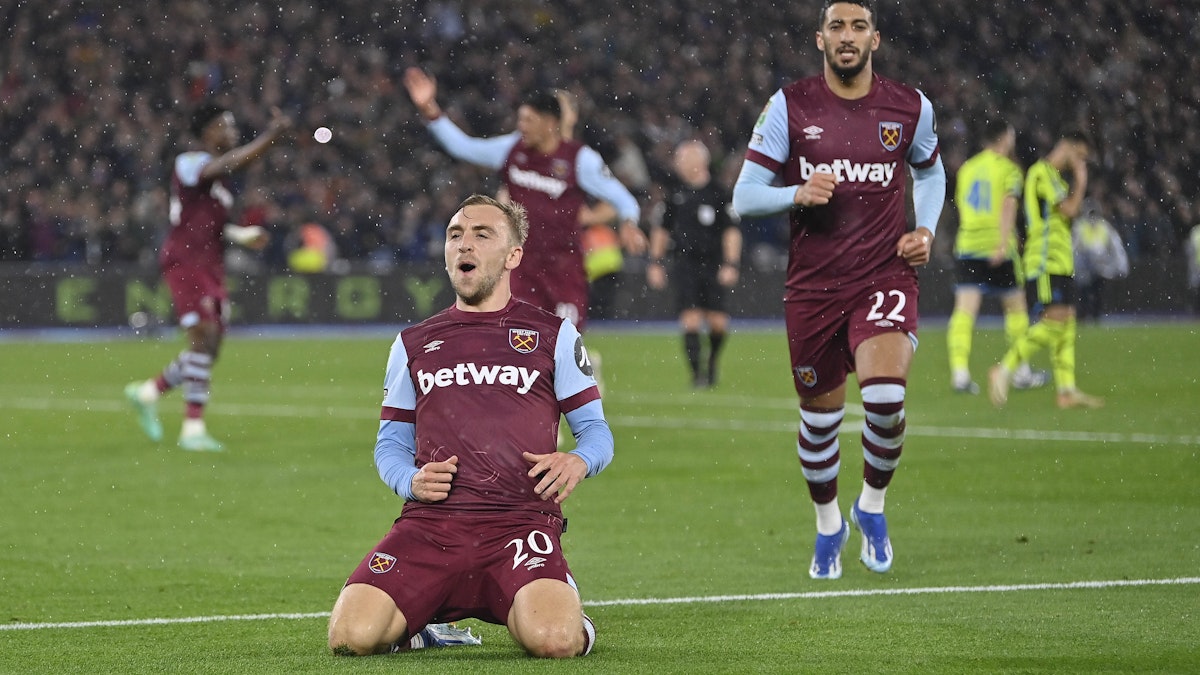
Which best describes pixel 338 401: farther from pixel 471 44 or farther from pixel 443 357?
pixel 471 44

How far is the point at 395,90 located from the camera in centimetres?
3281

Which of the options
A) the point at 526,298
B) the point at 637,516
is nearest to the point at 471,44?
the point at 526,298

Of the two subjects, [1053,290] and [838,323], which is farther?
[1053,290]

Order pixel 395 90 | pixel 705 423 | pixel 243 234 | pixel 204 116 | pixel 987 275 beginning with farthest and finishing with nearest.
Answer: pixel 395 90, pixel 987 275, pixel 705 423, pixel 243 234, pixel 204 116

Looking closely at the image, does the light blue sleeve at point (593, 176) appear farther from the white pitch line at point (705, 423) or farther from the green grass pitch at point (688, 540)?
the white pitch line at point (705, 423)

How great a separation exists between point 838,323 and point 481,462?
2.39 m

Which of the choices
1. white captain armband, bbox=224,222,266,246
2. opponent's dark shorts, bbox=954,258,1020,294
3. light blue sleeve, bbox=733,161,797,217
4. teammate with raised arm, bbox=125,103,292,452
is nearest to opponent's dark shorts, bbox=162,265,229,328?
teammate with raised arm, bbox=125,103,292,452

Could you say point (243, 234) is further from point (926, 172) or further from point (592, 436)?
point (592, 436)

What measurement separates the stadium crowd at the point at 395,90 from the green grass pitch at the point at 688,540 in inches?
482

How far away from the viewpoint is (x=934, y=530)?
337 inches

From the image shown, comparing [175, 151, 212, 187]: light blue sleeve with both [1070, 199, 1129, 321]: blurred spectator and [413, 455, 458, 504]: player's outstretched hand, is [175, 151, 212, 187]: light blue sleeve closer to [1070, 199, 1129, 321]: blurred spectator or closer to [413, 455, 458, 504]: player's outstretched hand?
[413, 455, 458, 504]: player's outstretched hand

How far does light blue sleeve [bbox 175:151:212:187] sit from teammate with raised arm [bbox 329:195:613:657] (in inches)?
289

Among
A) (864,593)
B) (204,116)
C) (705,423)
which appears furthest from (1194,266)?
(864,593)

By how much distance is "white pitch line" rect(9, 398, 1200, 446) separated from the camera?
40.4 feet
